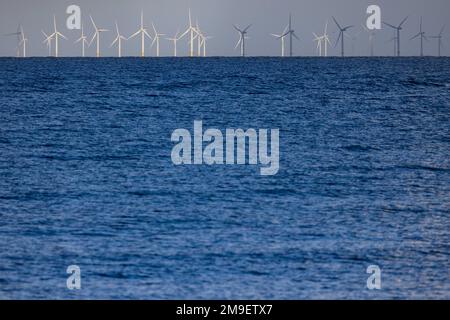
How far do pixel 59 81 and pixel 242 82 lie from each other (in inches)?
1203

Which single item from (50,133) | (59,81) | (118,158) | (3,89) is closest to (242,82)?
(59,81)

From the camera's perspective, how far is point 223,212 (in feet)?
171

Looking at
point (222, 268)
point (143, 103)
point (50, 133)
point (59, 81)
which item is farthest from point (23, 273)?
point (59, 81)

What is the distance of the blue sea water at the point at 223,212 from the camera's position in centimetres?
3875

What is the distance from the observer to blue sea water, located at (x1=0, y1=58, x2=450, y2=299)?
38750 mm

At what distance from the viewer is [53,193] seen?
57.9m

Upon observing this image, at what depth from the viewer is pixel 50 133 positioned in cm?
9012

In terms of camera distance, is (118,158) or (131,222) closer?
(131,222)

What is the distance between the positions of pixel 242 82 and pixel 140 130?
9274 centimetres

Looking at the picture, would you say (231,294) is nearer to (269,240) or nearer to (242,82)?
(269,240)
